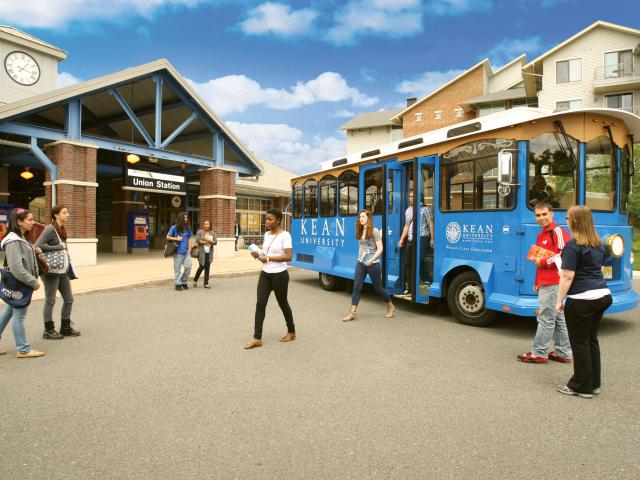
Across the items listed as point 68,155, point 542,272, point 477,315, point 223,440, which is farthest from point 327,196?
point 68,155

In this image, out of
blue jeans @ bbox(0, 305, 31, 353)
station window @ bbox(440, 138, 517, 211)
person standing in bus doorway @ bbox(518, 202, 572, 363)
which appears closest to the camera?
person standing in bus doorway @ bbox(518, 202, 572, 363)

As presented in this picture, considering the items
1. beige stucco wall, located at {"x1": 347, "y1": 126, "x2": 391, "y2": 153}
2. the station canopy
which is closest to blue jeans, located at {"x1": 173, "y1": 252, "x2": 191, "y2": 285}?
the station canopy

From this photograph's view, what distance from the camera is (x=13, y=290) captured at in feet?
16.6

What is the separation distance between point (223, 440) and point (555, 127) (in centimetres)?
575

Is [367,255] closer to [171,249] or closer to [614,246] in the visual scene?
[614,246]

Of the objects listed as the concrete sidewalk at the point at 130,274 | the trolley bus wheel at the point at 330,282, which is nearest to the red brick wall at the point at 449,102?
the concrete sidewalk at the point at 130,274

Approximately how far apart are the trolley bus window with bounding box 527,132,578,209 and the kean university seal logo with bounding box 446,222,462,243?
121cm

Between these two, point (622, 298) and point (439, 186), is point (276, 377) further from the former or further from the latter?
point (622, 298)

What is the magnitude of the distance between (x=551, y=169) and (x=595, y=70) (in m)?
31.9

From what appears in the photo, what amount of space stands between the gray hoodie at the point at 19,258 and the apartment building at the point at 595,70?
34.4 m

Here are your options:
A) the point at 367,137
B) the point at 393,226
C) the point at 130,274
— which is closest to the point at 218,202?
the point at 130,274

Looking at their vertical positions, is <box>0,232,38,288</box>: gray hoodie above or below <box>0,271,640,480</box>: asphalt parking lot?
above

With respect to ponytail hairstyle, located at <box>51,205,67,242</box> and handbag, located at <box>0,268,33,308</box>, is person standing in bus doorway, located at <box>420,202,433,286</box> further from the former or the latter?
handbag, located at <box>0,268,33,308</box>

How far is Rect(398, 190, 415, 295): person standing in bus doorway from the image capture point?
7.80 metres
